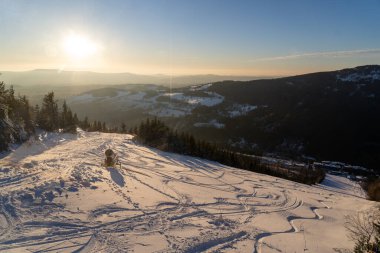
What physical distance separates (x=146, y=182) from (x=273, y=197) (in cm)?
838

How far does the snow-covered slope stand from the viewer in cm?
1172

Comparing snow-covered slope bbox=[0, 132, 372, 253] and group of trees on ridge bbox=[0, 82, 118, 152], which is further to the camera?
group of trees on ridge bbox=[0, 82, 118, 152]

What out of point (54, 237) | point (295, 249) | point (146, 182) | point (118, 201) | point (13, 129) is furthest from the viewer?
point (13, 129)

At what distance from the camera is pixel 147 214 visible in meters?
14.8

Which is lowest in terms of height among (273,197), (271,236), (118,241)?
(273,197)

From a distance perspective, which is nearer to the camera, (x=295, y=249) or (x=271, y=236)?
(x=295, y=249)

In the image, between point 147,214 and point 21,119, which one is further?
Result: point 21,119

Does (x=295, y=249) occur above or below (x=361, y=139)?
above

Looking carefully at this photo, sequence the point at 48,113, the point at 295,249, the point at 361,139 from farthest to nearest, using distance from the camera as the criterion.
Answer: the point at 361,139 < the point at 48,113 < the point at 295,249

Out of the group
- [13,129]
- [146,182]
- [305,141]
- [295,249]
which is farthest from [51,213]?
[305,141]

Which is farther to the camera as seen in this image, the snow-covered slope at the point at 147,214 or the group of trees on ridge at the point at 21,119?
the group of trees on ridge at the point at 21,119

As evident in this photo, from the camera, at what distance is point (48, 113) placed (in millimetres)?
61688

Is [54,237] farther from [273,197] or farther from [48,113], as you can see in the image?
[48,113]

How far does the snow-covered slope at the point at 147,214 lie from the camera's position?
11719 mm
